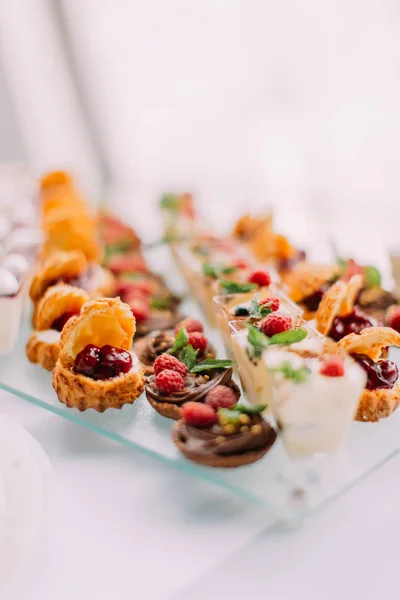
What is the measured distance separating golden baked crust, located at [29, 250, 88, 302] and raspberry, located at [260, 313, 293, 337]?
1016 millimetres

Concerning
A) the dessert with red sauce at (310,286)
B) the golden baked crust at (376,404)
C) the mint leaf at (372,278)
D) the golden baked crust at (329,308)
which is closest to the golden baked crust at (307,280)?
the dessert with red sauce at (310,286)

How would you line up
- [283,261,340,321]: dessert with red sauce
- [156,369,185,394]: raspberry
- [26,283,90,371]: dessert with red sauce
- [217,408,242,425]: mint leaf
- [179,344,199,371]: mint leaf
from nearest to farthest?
[217,408,242,425]: mint leaf
[156,369,185,394]: raspberry
[179,344,199,371]: mint leaf
[26,283,90,371]: dessert with red sauce
[283,261,340,321]: dessert with red sauce

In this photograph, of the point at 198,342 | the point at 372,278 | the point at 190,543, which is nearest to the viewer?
the point at 190,543

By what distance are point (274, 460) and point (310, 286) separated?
103 centimetres

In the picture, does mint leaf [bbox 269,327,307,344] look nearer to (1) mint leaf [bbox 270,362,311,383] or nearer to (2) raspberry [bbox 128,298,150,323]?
(1) mint leaf [bbox 270,362,311,383]

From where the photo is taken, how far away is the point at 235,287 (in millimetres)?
2793

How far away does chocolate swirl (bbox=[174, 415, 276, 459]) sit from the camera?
2055 millimetres

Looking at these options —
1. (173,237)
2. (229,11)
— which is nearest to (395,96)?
(229,11)

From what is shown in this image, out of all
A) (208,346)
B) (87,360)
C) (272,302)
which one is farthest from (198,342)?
(87,360)

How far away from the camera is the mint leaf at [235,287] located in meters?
2.78

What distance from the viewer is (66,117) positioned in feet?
19.9

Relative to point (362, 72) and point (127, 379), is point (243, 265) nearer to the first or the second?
point (127, 379)

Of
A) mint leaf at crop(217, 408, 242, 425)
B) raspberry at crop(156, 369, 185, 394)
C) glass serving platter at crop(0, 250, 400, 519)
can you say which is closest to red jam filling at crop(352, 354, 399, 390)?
glass serving platter at crop(0, 250, 400, 519)

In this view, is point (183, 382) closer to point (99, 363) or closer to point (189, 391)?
point (189, 391)
